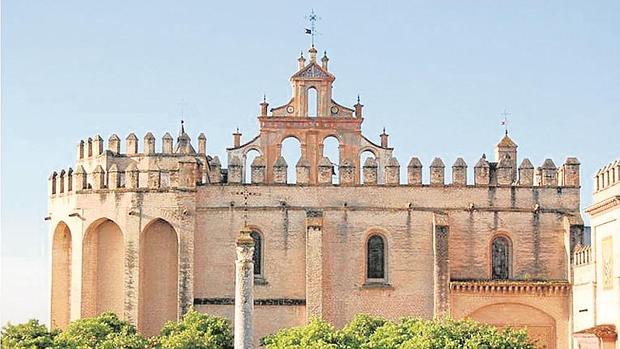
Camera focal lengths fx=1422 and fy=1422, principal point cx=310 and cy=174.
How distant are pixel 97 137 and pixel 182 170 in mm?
8923

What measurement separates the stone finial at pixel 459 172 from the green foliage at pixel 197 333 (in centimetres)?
1196

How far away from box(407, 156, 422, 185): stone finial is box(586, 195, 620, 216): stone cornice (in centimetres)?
906

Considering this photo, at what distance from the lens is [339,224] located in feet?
204

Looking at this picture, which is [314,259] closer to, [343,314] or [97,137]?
[343,314]

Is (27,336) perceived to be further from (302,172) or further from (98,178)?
(302,172)

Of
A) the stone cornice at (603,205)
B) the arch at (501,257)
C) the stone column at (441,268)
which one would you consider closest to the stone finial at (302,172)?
the stone column at (441,268)

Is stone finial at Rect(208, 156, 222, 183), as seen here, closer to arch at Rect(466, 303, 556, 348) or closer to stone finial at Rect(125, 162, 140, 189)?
stone finial at Rect(125, 162, 140, 189)

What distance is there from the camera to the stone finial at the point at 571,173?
204ft

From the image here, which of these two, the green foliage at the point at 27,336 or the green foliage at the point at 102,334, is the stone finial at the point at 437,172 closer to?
the green foliage at the point at 102,334

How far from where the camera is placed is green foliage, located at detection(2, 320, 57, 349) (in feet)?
169

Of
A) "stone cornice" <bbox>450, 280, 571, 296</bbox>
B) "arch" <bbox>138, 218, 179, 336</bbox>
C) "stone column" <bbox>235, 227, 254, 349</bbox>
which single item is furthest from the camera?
"arch" <bbox>138, 218, 179, 336</bbox>

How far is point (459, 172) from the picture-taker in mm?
62375

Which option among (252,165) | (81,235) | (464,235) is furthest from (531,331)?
(81,235)

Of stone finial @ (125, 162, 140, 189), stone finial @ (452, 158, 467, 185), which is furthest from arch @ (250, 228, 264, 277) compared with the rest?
stone finial @ (452, 158, 467, 185)
